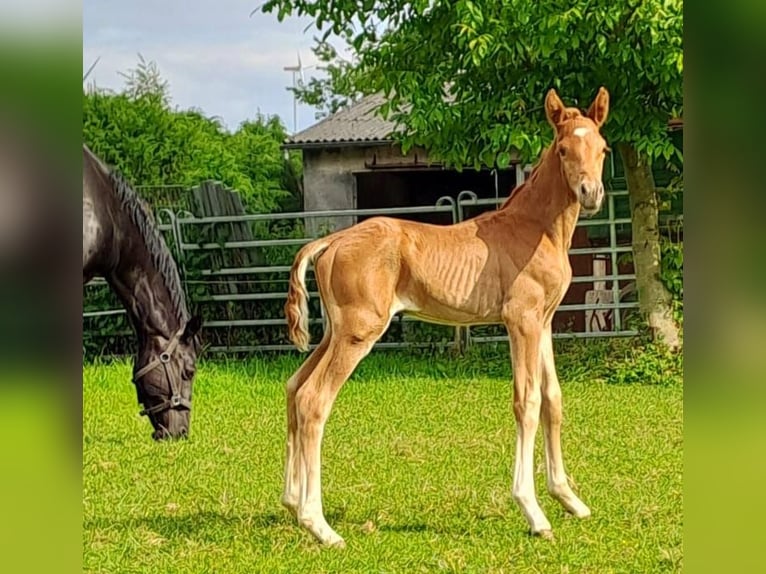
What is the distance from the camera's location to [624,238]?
4.61m

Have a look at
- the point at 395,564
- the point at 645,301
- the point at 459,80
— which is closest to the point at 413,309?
the point at 395,564

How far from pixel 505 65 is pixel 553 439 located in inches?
64.3

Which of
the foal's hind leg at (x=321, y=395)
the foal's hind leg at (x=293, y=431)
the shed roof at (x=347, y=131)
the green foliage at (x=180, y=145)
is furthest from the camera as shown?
the green foliage at (x=180, y=145)

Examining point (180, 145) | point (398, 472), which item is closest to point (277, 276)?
point (180, 145)

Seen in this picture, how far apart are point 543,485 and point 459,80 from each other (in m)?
1.77

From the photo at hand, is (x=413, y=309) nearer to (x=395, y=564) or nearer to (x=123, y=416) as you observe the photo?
(x=395, y=564)

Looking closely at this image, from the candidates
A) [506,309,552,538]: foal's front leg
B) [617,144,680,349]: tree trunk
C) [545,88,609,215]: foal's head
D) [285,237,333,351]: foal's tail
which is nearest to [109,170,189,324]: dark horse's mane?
[285,237,333,351]: foal's tail

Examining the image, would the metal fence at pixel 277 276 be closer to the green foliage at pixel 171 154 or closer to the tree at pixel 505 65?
the green foliage at pixel 171 154

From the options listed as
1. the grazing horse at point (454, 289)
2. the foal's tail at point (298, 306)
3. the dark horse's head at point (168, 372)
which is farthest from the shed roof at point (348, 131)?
the foal's tail at point (298, 306)

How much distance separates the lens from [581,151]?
2730 mm

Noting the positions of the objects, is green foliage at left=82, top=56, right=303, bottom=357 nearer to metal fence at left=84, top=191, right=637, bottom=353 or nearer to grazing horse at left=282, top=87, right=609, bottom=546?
metal fence at left=84, top=191, right=637, bottom=353

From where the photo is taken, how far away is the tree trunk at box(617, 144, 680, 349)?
4.13 m

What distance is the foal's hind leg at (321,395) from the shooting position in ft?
9.23
